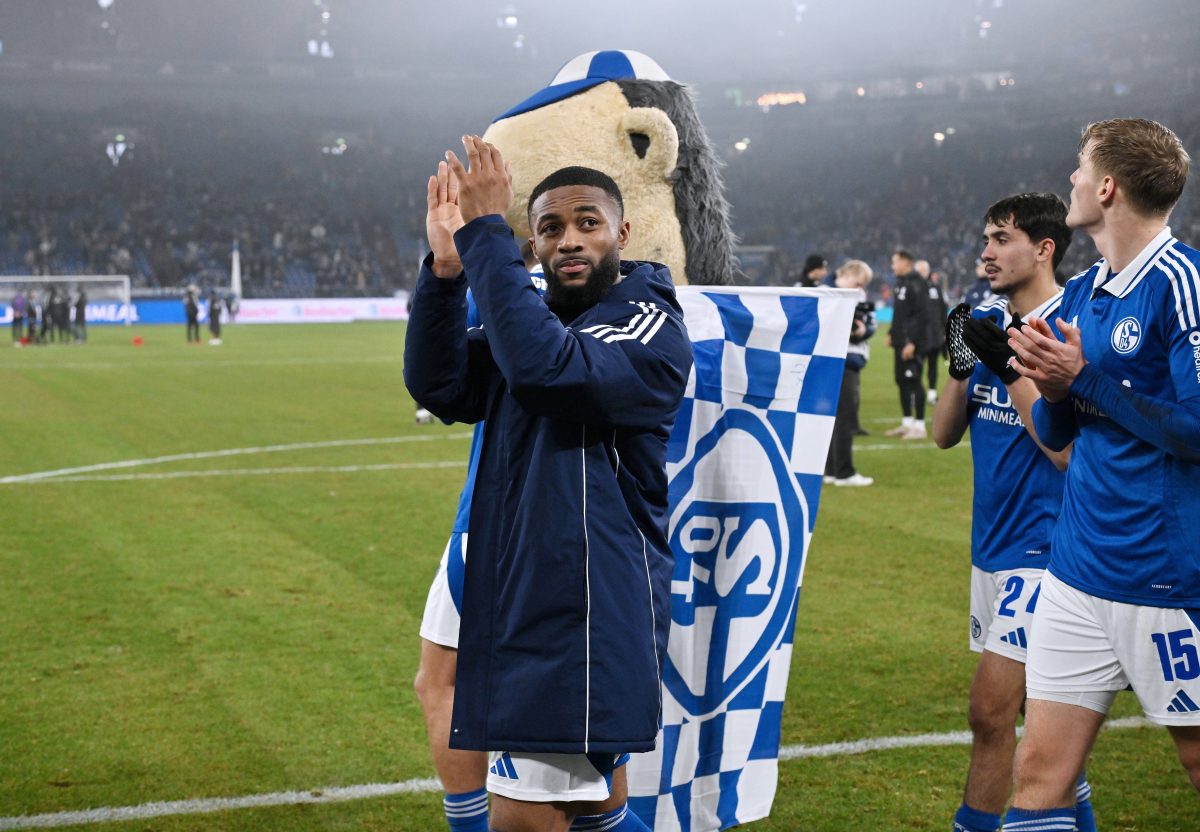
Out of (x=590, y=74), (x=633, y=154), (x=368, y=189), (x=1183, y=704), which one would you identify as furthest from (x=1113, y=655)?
(x=368, y=189)

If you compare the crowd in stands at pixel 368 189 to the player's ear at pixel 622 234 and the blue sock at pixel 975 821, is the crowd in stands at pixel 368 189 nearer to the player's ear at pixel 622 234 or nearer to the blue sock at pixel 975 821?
the blue sock at pixel 975 821

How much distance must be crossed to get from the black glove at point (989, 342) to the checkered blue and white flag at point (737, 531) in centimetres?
41

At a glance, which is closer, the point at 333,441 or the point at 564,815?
the point at 564,815

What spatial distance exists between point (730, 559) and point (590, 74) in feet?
5.19

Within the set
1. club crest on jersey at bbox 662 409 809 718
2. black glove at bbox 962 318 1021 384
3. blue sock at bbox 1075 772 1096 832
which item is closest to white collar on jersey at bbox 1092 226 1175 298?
black glove at bbox 962 318 1021 384

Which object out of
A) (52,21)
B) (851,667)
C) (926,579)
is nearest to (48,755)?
(851,667)

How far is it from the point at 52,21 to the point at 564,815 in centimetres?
6273

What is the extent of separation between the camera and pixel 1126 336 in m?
2.69

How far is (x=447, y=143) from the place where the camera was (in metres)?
60.9

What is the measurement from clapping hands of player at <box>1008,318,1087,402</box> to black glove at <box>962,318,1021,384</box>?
9.9 inches

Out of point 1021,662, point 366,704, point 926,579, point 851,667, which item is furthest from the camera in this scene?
point 926,579

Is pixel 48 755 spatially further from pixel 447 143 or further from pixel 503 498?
pixel 447 143

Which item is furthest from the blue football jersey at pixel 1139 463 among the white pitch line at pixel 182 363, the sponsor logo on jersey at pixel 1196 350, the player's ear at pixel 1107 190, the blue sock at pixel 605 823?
→ the white pitch line at pixel 182 363

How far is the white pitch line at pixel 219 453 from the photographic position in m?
10.2
